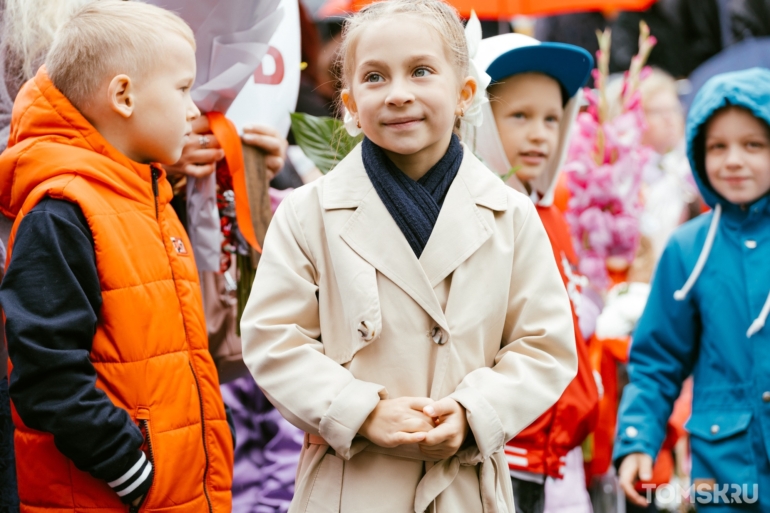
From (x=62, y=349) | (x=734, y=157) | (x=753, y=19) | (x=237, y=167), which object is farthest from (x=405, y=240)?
(x=753, y=19)

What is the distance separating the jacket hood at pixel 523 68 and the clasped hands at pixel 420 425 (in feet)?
4.27

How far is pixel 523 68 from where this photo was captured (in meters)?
2.97

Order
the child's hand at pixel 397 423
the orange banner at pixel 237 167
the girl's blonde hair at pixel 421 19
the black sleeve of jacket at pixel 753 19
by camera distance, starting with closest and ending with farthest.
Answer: the child's hand at pixel 397 423 → the girl's blonde hair at pixel 421 19 → the orange banner at pixel 237 167 → the black sleeve of jacket at pixel 753 19

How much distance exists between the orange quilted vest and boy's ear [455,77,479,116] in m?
0.80

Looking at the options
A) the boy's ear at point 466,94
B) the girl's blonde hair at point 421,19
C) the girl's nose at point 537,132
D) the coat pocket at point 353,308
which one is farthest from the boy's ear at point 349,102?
the girl's nose at point 537,132

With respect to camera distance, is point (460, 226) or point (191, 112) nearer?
point (460, 226)

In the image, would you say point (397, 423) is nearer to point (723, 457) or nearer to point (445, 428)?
point (445, 428)

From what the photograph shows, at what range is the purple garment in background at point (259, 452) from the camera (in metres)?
3.01

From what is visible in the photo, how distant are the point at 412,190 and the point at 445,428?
0.54 metres

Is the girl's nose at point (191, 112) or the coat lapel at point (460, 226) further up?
the girl's nose at point (191, 112)

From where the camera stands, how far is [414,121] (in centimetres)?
190

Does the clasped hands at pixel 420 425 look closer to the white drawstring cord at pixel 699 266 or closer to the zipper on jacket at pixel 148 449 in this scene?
the zipper on jacket at pixel 148 449

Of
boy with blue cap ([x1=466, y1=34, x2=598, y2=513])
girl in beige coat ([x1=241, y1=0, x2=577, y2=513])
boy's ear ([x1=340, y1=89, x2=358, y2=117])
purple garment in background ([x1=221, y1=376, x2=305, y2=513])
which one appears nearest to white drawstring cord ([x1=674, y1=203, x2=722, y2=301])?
boy with blue cap ([x1=466, y1=34, x2=598, y2=513])

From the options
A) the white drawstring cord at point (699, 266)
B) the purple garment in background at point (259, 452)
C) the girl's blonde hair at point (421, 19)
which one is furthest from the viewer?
the purple garment in background at point (259, 452)
